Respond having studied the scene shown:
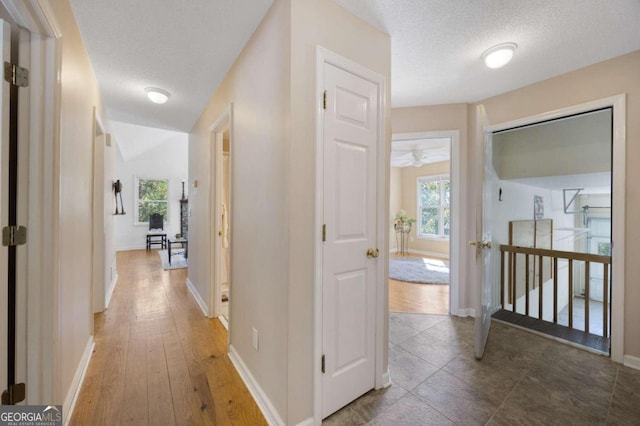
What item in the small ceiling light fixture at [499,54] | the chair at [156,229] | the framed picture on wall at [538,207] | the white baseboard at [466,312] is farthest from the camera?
the chair at [156,229]

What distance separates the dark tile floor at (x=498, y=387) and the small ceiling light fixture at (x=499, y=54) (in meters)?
2.30

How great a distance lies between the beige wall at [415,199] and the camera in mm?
6618

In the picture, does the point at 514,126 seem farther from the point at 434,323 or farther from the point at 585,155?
the point at 434,323

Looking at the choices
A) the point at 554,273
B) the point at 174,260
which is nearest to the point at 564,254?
the point at 554,273

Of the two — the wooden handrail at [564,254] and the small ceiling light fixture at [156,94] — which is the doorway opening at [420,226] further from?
the small ceiling light fixture at [156,94]

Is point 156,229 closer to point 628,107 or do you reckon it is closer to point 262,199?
point 262,199

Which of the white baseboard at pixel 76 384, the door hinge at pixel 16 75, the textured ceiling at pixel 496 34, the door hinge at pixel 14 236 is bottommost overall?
the white baseboard at pixel 76 384

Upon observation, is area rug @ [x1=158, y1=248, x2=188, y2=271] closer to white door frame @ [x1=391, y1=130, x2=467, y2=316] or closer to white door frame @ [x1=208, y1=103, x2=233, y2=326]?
white door frame @ [x1=208, y1=103, x2=233, y2=326]

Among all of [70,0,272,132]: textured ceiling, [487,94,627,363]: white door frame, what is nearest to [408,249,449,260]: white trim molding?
[487,94,627,363]: white door frame

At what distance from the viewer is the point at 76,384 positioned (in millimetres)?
1664

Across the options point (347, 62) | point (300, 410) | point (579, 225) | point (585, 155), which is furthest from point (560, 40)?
point (579, 225)

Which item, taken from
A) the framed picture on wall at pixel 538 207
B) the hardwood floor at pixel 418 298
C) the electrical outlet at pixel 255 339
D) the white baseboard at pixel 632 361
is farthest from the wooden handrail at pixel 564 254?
the electrical outlet at pixel 255 339

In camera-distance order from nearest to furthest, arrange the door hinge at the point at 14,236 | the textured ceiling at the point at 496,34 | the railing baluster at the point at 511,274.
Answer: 1. the door hinge at the point at 14,236
2. the textured ceiling at the point at 496,34
3. the railing baluster at the point at 511,274

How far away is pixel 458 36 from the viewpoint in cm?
181
